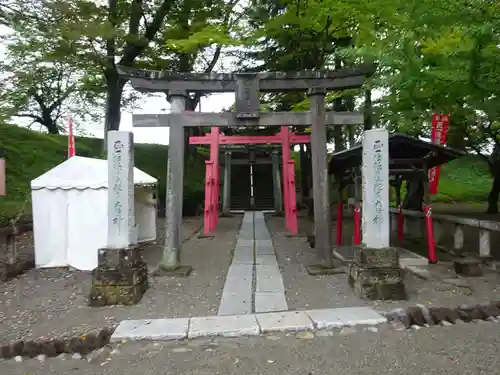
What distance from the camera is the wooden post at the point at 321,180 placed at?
7.35 meters

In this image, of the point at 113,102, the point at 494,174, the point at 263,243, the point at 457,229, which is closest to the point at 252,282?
the point at 263,243

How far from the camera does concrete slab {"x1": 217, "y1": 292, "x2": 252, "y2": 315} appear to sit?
5.09 meters

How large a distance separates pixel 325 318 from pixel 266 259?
388cm

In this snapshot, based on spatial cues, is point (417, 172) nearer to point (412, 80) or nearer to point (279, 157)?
point (412, 80)

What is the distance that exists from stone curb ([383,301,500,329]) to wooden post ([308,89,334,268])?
2.63 meters

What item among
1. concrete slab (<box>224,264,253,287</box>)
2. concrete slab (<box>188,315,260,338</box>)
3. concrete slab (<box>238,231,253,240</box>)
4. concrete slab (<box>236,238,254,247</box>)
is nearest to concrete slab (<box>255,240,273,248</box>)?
concrete slab (<box>236,238,254,247</box>)

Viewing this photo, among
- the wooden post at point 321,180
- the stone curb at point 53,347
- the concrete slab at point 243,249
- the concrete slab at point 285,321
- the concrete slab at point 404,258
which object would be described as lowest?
the stone curb at point 53,347

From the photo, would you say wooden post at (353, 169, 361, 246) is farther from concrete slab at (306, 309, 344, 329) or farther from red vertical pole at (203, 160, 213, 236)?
red vertical pole at (203, 160, 213, 236)

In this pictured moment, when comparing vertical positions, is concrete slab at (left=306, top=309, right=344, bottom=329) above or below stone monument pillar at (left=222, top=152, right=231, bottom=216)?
below

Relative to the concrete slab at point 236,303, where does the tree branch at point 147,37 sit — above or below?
above

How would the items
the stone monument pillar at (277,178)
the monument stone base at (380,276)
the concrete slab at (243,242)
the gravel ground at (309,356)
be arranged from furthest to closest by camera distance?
1. the stone monument pillar at (277,178)
2. the concrete slab at (243,242)
3. the monument stone base at (380,276)
4. the gravel ground at (309,356)

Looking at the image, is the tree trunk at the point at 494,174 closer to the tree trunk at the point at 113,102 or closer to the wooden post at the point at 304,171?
the wooden post at the point at 304,171

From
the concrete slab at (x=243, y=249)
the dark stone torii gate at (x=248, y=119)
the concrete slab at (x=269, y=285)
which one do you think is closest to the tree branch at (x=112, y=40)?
the dark stone torii gate at (x=248, y=119)

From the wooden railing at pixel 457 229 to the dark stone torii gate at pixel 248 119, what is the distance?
3.46 m
